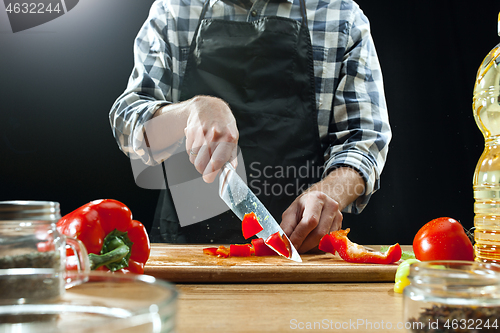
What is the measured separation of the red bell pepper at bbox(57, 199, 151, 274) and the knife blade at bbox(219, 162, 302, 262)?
38cm

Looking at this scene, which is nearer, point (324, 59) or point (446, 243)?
point (446, 243)

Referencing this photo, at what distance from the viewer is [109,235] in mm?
842

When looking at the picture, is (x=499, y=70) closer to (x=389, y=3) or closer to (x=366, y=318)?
(x=366, y=318)

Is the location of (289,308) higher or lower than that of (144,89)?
lower

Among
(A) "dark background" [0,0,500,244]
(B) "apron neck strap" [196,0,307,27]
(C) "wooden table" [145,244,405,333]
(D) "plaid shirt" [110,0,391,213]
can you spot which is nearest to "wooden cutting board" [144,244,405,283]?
(C) "wooden table" [145,244,405,333]

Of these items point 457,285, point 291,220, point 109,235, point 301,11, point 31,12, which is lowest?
point 291,220

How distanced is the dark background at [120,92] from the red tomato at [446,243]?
62.4 inches

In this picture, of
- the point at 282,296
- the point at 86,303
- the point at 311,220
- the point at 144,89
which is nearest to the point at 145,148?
the point at 144,89

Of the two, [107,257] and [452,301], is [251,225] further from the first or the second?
[452,301]

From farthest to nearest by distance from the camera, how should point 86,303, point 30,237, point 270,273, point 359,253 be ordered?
point 359,253
point 270,273
point 30,237
point 86,303

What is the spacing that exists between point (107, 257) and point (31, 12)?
2.54 m

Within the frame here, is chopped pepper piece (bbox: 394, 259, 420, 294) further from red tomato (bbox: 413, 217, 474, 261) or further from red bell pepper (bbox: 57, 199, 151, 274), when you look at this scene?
red bell pepper (bbox: 57, 199, 151, 274)

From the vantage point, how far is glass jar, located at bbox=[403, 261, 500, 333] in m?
0.43

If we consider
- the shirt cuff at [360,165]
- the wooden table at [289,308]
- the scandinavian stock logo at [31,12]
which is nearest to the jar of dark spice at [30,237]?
the wooden table at [289,308]
